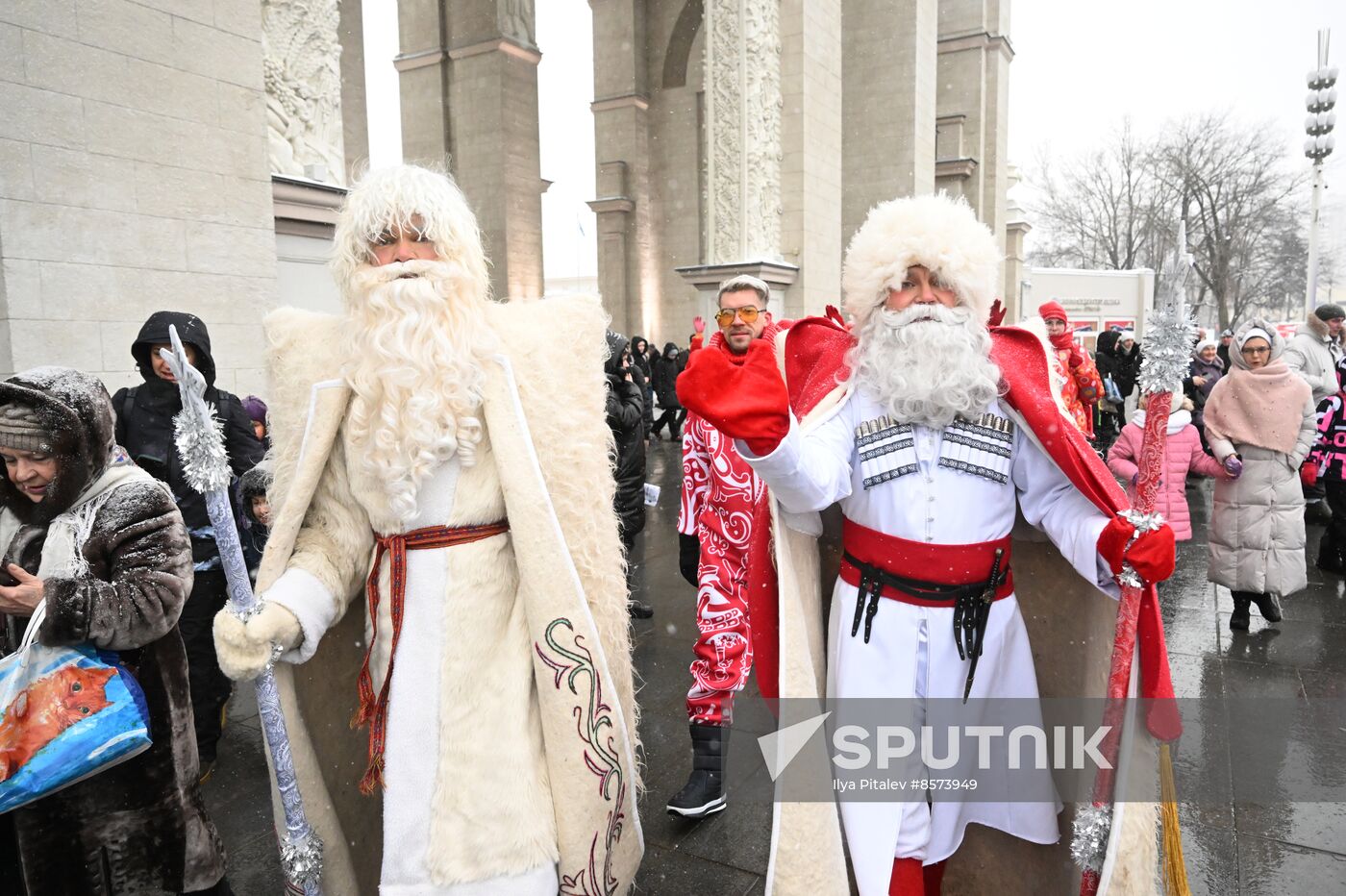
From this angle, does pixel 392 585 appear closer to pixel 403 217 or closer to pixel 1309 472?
pixel 403 217

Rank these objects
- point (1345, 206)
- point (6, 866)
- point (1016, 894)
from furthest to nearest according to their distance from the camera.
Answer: point (1345, 206), point (1016, 894), point (6, 866)

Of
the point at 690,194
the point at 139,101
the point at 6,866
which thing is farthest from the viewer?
the point at 690,194

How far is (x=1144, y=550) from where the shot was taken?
2.09 metres

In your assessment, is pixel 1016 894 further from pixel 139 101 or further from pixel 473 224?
pixel 139 101

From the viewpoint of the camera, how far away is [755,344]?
7.16 ft

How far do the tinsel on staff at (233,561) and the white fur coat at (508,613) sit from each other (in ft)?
0.63

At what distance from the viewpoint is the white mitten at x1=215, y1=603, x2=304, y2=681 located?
209 cm

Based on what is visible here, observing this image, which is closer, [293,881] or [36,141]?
[293,881]

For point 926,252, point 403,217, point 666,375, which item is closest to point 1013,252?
point 666,375

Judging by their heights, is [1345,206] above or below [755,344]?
above

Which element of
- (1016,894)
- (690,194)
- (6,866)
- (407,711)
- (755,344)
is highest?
(690,194)

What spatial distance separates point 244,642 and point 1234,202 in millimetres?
36195

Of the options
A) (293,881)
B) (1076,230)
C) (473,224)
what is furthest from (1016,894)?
(1076,230)

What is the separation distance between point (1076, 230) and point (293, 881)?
144 feet
